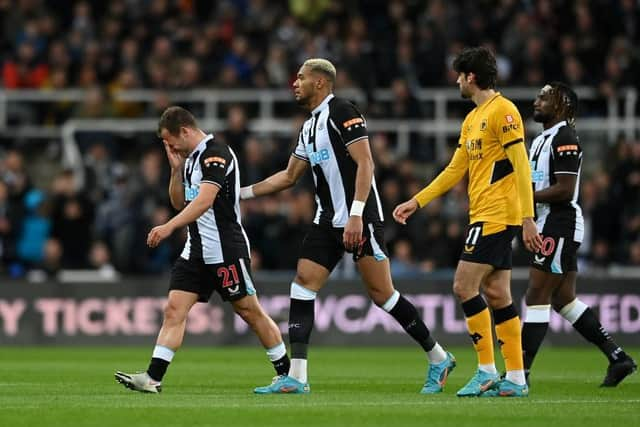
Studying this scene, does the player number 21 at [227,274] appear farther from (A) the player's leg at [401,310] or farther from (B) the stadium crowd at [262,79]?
(B) the stadium crowd at [262,79]

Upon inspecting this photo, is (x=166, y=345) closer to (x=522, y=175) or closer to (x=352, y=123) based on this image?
(x=352, y=123)

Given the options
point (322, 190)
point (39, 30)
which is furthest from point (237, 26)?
point (322, 190)

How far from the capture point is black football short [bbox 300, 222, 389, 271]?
11.0m

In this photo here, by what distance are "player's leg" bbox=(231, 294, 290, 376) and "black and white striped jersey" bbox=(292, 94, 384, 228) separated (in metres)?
0.84

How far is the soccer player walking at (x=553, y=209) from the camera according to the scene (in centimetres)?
1165

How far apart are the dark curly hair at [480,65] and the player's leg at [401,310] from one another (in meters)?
1.56

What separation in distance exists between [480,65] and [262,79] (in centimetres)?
1331

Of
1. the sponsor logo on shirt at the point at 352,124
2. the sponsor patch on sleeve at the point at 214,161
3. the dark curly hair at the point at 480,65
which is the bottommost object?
the sponsor patch on sleeve at the point at 214,161

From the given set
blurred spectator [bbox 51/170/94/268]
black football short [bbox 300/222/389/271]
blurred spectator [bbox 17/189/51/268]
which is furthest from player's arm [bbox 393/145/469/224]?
blurred spectator [bbox 17/189/51/268]

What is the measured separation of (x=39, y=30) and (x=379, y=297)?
15028 mm

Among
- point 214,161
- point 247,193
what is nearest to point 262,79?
point 247,193

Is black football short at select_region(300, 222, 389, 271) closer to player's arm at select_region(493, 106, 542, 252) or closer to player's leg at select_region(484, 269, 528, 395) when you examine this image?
player's leg at select_region(484, 269, 528, 395)

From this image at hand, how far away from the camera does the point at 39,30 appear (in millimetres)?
24750

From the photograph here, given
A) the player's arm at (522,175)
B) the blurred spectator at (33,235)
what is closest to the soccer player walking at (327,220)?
the player's arm at (522,175)
